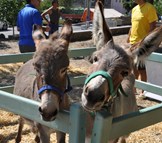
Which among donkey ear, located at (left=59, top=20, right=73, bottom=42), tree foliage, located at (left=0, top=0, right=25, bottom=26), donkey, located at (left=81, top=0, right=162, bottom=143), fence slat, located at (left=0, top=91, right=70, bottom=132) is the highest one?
donkey ear, located at (left=59, top=20, right=73, bottom=42)

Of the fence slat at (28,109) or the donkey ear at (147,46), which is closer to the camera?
the fence slat at (28,109)

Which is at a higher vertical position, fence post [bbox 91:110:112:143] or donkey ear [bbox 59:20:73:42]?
donkey ear [bbox 59:20:73:42]

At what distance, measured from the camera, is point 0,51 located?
37.1 ft

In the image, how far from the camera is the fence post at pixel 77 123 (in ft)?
6.23

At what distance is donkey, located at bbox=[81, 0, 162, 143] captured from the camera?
7.54 feet

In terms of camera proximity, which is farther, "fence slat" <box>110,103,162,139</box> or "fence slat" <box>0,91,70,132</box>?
"fence slat" <box>0,91,70,132</box>

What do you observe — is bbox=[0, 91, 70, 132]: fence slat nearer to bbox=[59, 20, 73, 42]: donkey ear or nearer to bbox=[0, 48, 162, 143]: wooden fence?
bbox=[0, 48, 162, 143]: wooden fence

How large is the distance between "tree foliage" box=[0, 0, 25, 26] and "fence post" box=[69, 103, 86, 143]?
13904mm

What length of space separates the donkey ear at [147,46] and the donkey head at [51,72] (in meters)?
0.66

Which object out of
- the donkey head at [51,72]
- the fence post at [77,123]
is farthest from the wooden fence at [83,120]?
the donkey head at [51,72]

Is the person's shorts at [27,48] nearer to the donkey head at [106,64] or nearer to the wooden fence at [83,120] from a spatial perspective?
the donkey head at [106,64]

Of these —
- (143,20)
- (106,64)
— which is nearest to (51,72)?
(106,64)

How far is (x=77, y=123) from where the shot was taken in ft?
6.27

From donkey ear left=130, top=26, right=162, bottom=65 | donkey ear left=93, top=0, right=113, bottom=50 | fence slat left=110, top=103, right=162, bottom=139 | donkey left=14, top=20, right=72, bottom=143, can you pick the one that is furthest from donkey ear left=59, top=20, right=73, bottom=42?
fence slat left=110, top=103, right=162, bottom=139
